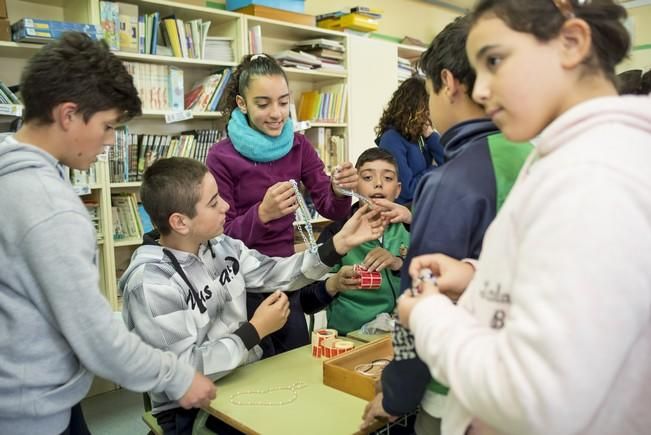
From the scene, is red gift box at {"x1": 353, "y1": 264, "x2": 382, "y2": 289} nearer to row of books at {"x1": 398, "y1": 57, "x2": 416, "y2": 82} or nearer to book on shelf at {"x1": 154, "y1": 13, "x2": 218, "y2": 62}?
book on shelf at {"x1": 154, "y1": 13, "x2": 218, "y2": 62}

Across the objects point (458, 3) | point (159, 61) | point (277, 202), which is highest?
point (458, 3)

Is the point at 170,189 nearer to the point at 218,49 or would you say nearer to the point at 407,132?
the point at 407,132

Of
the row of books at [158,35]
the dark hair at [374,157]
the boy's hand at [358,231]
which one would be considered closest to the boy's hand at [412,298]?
the boy's hand at [358,231]

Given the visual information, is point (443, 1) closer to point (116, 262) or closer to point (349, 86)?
point (349, 86)

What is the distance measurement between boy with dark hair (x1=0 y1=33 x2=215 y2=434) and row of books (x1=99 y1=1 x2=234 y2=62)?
2.00m

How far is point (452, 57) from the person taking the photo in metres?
1.13

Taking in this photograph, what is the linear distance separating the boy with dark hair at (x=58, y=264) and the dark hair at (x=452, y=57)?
2.48 ft

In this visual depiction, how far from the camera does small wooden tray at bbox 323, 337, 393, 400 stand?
1362 mm

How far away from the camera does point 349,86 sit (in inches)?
174

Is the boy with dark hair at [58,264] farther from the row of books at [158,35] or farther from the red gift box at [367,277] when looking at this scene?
the row of books at [158,35]

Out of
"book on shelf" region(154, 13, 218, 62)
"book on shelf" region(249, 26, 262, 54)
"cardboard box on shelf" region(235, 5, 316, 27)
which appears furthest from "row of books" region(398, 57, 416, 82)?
"book on shelf" region(154, 13, 218, 62)

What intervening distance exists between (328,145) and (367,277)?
2623 millimetres

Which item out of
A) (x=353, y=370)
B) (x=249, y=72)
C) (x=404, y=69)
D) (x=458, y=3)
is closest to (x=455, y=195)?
(x=353, y=370)

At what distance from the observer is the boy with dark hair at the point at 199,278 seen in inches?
58.6
